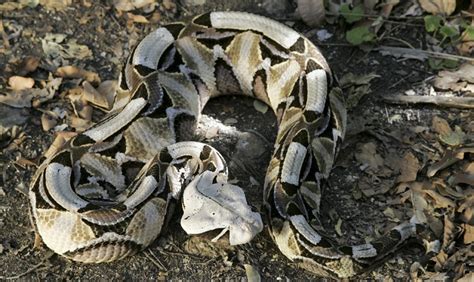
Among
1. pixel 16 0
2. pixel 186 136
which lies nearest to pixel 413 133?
pixel 186 136

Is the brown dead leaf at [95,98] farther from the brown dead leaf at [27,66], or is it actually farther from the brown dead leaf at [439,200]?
the brown dead leaf at [439,200]

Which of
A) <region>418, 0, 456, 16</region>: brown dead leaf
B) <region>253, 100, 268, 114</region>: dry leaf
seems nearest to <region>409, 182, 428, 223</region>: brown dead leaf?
<region>253, 100, 268, 114</region>: dry leaf

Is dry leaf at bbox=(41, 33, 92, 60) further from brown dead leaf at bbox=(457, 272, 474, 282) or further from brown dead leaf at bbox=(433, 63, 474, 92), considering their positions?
brown dead leaf at bbox=(457, 272, 474, 282)

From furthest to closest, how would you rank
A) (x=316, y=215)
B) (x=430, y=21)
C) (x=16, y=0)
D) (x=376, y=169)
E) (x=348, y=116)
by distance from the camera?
1. (x=16, y=0)
2. (x=430, y=21)
3. (x=348, y=116)
4. (x=376, y=169)
5. (x=316, y=215)

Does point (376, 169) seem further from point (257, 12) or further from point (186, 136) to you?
point (257, 12)

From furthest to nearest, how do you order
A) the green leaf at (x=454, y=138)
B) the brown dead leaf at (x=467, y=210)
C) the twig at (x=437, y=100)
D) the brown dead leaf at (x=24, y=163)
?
the twig at (x=437, y=100), the brown dead leaf at (x=24, y=163), the green leaf at (x=454, y=138), the brown dead leaf at (x=467, y=210)

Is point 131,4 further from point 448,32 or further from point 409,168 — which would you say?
point 409,168

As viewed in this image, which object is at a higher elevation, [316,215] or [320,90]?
[320,90]

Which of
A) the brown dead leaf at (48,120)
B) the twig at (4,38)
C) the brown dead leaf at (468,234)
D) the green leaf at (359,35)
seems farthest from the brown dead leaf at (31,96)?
the brown dead leaf at (468,234)
